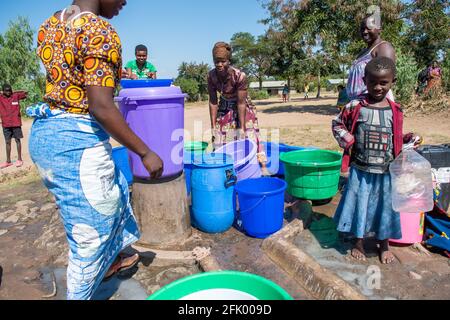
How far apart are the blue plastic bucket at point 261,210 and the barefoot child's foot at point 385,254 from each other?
2.87ft

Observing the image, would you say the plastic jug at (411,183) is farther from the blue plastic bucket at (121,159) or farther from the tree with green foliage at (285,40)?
the tree with green foliage at (285,40)

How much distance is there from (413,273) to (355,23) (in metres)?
12.3

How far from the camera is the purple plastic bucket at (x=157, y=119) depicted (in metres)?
2.67

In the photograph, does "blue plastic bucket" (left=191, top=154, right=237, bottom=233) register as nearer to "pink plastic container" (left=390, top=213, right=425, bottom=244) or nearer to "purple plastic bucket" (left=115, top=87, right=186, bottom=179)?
"purple plastic bucket" (left=115, top=87, right=186, bottom=179)

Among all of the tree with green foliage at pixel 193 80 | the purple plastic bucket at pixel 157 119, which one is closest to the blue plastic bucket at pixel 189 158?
the purple plastic bucket at pixel 157 119

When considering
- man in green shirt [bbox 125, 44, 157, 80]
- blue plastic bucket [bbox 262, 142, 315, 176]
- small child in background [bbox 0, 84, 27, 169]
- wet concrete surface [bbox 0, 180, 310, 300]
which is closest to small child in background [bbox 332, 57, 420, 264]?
wet concrete surface [bbox 0, 180, 310, 300]

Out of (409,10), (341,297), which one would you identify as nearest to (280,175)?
(341,297)

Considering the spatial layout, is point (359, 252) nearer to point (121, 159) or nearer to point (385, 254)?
point (385, 254)

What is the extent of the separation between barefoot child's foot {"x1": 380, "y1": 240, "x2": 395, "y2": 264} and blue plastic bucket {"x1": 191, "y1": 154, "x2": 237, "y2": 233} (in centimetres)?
134

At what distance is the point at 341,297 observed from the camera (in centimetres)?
201

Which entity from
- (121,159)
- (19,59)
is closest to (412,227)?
(121,159)

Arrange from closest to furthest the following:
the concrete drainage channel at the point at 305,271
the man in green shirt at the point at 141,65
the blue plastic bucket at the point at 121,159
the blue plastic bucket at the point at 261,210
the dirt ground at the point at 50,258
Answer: the concrete drainage channel at the point at 305,271
the dirt ground at the point at 50,258
the blue plastic bucket at the point at 261,210
the blue plastic bucket at the point at 121,159
the man in green shirt at the point at 141,65
